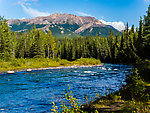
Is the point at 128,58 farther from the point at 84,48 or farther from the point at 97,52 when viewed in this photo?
the point at 84,48

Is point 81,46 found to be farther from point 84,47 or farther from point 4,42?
point 4,42

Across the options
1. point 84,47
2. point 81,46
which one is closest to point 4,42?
point 84,47

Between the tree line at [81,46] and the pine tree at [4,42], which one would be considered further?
the tree line at [81,46]

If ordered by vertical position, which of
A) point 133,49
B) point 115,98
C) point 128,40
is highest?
point 128,40

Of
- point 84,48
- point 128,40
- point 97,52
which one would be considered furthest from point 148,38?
point 84,48

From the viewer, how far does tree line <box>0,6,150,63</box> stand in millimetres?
49469

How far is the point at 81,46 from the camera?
4469 inches

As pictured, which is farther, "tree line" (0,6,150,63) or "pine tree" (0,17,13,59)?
"tree line" (0,6,150,63)

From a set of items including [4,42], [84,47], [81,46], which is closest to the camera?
[4,42]

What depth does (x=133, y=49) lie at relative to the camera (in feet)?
244

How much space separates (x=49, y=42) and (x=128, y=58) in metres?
40.9

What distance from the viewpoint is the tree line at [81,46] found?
162ft

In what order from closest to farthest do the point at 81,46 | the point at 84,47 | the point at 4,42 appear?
the point at 4,42 < the point at 84,47 < the point at 81,46

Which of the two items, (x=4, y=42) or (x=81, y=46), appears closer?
(x=4, y=42)
